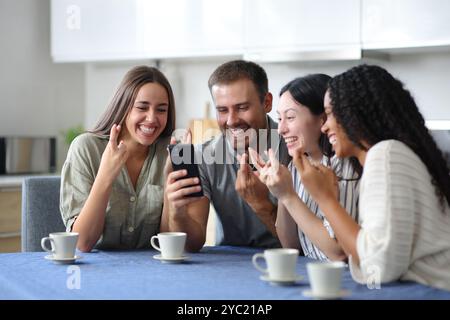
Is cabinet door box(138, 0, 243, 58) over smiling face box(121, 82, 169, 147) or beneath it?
over

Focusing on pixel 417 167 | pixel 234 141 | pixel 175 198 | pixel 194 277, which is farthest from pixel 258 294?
pixel 234 141

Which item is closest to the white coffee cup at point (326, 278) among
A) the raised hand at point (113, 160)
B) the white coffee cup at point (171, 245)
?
the white coffee cup at point (171, 245)

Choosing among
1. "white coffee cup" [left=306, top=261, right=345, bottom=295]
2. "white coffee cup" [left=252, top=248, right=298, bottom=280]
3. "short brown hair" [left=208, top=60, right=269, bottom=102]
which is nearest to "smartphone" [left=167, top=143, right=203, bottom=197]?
"short brown hair" [left=208, top=60, right=269, bottom=102]

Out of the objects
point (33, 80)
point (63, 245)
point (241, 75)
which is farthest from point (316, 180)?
point (33, 80)

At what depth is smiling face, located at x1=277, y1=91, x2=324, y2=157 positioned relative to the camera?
227 cm

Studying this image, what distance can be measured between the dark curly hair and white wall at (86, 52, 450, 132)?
6.69 feet

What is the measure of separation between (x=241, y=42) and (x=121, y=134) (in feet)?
5.19

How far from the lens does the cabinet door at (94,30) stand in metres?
4.46

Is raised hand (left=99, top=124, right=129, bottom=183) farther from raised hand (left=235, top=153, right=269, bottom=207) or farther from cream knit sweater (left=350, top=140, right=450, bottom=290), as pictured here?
cream knit sweater (left=350, top=140, right=450, bottom=290)

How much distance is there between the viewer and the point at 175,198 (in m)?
2.19

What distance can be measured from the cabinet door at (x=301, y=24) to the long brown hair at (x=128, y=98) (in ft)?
4.52
